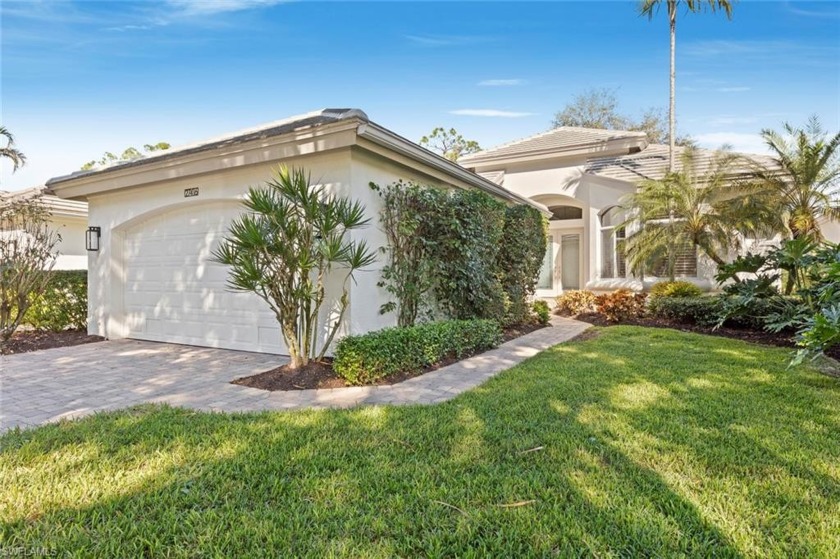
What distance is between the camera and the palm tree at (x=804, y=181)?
11281 mm

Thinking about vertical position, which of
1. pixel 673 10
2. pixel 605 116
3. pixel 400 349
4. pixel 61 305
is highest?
pixel 605 116

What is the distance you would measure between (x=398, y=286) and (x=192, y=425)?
4.33m

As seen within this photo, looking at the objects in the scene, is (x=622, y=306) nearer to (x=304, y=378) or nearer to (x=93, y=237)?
(x=304, y=378)

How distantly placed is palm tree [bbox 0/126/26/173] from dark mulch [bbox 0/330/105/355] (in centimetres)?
551

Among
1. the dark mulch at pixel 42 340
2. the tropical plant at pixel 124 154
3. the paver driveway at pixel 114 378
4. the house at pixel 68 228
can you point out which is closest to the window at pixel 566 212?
the paver driveway at pixel 114 378

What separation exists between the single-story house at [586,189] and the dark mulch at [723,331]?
264 cm

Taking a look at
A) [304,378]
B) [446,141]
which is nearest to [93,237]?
[304,378]

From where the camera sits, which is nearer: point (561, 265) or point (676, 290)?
point (676, 290)

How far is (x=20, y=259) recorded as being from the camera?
8828 mm

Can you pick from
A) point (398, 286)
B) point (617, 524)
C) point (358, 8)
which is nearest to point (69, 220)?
point (358, 8)

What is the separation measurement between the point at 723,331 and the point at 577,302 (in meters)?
3.86

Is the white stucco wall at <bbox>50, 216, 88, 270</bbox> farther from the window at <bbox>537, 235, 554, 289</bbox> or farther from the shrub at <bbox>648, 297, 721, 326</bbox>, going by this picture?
the shrub at <bbox>648, 297, 721, 326</bbox>

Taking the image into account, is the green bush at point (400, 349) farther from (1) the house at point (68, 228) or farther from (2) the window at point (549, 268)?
(1) the house at point (68, 228)

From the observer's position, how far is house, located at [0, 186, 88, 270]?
45.0 feet
